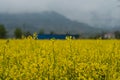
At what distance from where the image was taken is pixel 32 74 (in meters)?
5.47

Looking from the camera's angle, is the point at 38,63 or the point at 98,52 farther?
the point at 98,52

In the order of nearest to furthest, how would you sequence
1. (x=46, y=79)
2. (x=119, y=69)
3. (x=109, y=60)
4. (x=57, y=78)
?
(x=46, y=79) < (x=57, y=78) < (x=119, y=69) < (x=109, y=60)

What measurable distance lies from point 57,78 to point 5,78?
0.75 m

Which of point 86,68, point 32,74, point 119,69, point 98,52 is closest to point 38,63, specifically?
point 32,74

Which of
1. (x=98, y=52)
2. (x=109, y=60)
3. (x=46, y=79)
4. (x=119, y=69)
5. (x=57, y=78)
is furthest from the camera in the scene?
(x=98, y=52)

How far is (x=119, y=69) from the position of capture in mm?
6730

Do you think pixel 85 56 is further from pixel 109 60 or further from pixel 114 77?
pixel 114 77

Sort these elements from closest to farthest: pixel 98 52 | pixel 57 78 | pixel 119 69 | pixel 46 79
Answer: pixel 46 79
pixel 57 78
pixel 119 69
pixel 98 52

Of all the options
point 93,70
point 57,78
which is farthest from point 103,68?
point 57,78

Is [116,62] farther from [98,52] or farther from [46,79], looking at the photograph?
[46,79]

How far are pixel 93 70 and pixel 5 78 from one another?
1202mm

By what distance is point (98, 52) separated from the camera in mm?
8172

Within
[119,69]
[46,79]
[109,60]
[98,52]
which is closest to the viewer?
[46,79]

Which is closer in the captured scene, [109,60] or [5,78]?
[5,78]
